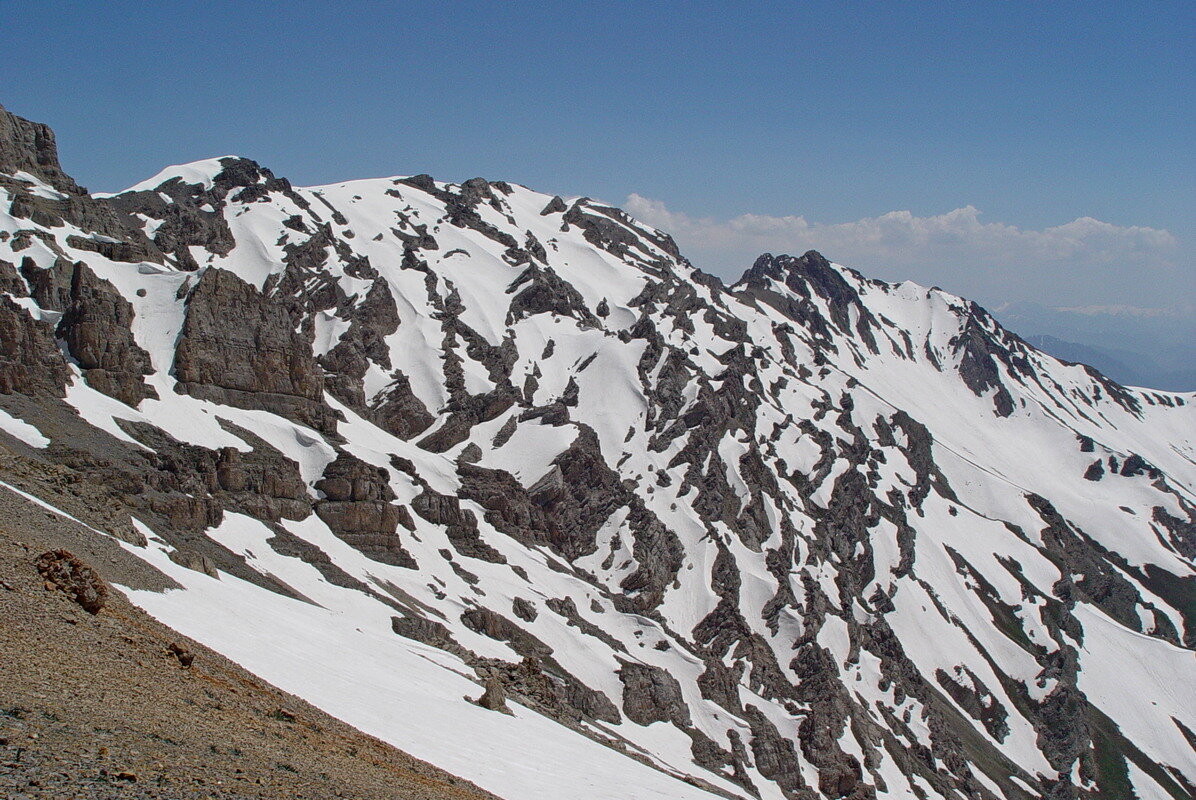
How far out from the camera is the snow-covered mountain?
49438 millimetres

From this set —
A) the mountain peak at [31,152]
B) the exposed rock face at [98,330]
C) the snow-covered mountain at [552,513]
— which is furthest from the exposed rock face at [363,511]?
the mountain peak at [31,152]

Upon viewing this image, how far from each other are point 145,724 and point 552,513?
9686 centimetres

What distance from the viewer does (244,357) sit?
86.2m

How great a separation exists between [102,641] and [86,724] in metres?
4.90

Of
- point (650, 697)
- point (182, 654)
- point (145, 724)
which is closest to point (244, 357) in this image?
point (650, 697)

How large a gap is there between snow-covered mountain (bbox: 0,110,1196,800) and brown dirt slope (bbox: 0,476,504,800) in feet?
14.3

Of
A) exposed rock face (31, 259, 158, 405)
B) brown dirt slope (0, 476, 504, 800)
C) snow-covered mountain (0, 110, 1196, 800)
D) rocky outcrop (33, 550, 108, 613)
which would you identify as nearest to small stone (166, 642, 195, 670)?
brown dirt slope (0, 476, 504, 800)

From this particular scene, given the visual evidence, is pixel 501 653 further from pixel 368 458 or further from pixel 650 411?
pixel 650 411

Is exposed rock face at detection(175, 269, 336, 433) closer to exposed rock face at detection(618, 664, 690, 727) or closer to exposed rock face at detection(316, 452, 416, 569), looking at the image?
exposed rock face at detection(316, 452, 416, 569)

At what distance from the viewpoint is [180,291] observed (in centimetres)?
8900

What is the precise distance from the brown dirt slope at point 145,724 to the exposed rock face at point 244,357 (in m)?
65.0

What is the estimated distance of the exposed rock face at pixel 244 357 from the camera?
273 feet

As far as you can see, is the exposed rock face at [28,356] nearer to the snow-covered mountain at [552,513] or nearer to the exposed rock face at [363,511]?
the snow-covered mountain at [552,513]

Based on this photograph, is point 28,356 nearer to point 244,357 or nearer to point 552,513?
point 244,357
